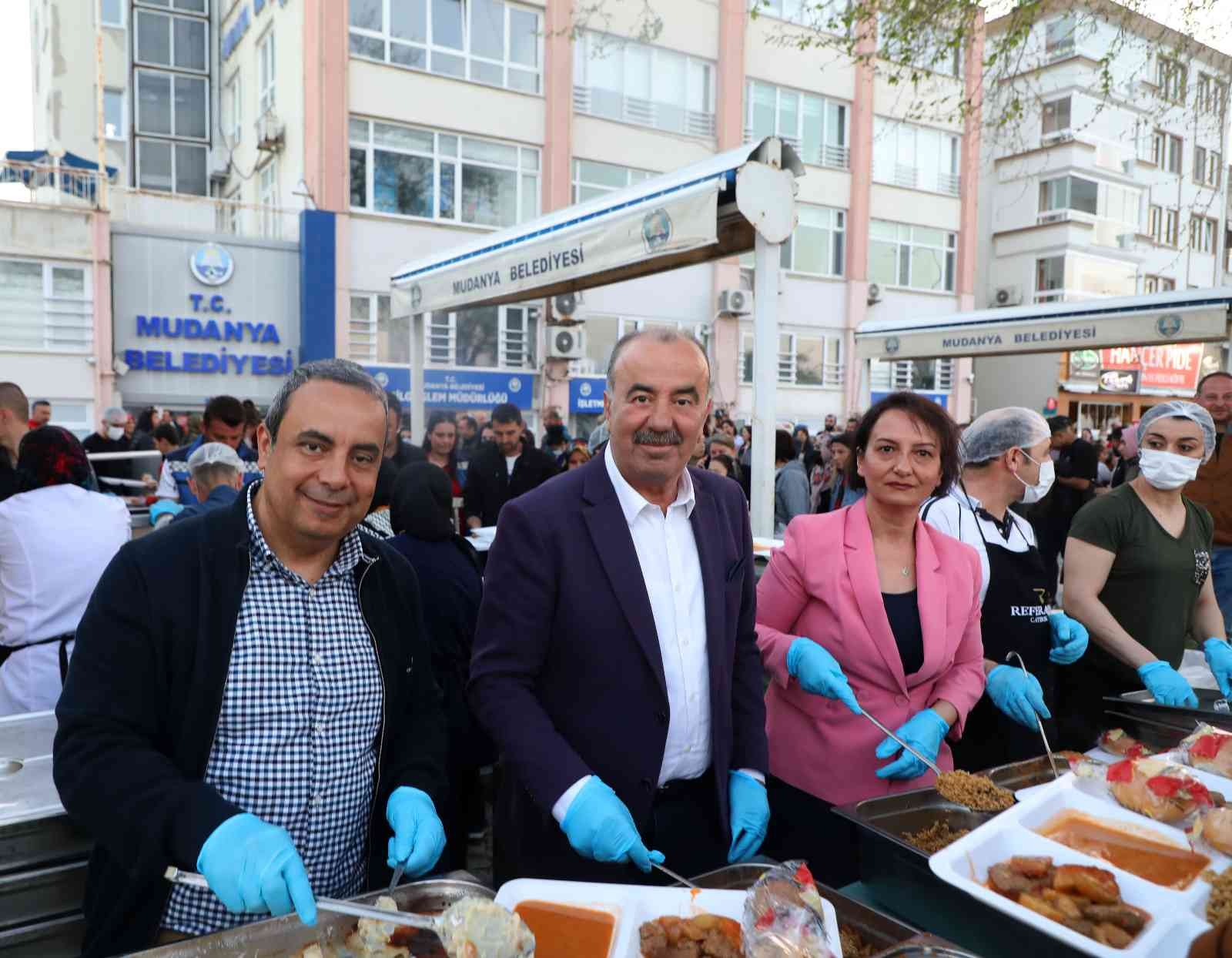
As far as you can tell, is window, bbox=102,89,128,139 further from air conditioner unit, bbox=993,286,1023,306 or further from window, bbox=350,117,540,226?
air conditioner unit, bbox=993,286,1023,306

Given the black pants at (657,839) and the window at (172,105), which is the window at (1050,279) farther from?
the black pants at (657,839)

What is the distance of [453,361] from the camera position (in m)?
16.8

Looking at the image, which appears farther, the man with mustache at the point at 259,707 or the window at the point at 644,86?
the window at the point at 644,86

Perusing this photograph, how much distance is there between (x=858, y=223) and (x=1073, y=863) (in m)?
20.7

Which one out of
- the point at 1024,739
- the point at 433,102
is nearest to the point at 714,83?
the point at 433,102

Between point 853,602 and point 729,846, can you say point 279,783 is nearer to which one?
point 729,846

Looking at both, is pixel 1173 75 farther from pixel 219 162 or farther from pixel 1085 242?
pixel 1085 242

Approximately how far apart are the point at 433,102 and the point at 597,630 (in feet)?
54.4

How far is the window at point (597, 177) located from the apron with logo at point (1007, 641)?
1600 centimetres

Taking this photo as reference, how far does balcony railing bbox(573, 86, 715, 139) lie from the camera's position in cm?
1781

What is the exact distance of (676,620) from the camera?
203 cm

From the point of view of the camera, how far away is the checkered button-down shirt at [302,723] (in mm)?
1605

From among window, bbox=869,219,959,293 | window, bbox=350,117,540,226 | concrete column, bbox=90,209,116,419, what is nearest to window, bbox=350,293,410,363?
window, bbox=350,117,540,226

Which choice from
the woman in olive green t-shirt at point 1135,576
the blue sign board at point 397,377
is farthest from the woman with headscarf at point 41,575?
the blue sign board at point 397,377
